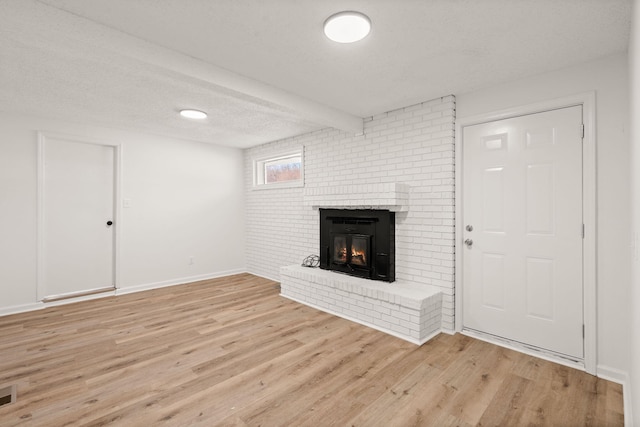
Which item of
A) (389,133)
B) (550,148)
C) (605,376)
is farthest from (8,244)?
(605,376)

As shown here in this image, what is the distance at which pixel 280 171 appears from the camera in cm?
533

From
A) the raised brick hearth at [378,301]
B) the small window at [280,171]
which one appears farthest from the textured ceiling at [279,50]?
the raised brick hearth at [378,301]

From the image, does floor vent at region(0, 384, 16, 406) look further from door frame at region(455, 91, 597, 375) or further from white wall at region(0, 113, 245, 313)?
door frame at region(455, 91, 597, 375)

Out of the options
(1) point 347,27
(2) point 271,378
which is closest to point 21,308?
(2) point 271,378

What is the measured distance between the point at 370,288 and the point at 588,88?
8.21 feet

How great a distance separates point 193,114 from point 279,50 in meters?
1.87

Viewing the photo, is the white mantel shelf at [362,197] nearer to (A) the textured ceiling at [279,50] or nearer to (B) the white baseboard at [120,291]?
(A) the textured ceiling at [279,50]

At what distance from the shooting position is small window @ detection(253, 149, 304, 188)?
493cm

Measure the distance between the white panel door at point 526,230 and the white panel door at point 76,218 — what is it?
186 inches

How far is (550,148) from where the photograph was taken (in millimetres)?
2535

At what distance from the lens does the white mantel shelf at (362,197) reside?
3.28m

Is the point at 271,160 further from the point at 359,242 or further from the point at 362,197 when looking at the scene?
the point at 359,242

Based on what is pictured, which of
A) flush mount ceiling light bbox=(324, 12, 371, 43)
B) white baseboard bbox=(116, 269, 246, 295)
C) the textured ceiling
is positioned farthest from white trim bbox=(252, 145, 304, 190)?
flush mount ceiling light bbox=(324, 12, 371, 43)

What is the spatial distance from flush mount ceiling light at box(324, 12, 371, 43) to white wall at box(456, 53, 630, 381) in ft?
6.02
